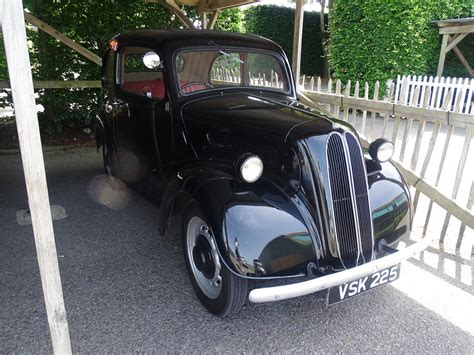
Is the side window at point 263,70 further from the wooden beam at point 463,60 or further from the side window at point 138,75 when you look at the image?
the wooden beam at point 463,60

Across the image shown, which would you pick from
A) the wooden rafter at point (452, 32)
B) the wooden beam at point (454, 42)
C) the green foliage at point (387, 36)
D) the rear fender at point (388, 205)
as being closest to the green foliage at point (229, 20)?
the green foliage at point (387, 36)

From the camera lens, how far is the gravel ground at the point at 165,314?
2377mm

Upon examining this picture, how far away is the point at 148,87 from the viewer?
152 inches

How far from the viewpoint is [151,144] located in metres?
3.69

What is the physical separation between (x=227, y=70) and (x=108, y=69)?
1630 millimetres

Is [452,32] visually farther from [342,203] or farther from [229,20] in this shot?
[342,203]

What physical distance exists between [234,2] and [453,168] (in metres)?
4.47

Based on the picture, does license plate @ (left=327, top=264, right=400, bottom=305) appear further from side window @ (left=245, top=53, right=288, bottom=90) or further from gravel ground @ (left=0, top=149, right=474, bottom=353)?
side window @ (left=245, top=53, right=288, bottom=90)

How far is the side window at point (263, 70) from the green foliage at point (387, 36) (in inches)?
288

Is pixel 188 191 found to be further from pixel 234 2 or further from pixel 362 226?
pixel 234 2

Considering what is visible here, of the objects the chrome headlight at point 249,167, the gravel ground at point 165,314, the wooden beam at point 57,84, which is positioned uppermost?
the wooden beam at point 57,84

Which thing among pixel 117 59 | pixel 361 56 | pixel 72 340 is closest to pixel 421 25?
pixel 361 56

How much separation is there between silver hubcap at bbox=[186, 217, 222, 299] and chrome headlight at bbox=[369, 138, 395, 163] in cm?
139

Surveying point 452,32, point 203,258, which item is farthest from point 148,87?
point 452,32
